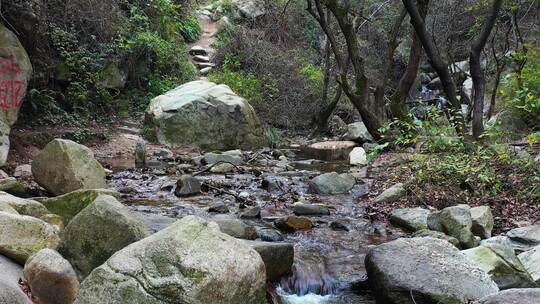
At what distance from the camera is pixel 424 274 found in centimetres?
371

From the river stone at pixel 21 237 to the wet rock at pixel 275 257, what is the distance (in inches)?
59.6

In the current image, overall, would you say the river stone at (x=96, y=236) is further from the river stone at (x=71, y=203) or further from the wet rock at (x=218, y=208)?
the wet rock at (x=218, y=208)

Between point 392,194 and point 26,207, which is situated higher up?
point 26,207

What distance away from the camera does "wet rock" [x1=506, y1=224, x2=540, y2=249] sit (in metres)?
4.89

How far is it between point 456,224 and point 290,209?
212 cm

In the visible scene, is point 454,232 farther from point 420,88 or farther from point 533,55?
point 420,88

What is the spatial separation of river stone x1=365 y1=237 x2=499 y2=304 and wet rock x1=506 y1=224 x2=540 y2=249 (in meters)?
1.43

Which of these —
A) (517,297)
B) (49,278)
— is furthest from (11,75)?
(517,297)

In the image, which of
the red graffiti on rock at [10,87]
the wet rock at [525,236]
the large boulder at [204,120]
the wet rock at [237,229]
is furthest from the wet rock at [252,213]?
the large boulder at [204,120]

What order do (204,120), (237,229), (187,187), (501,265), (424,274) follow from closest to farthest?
1. (424,274)
2. (501,265)
3. (237,229)
4. (187,187)
5. (204,120)

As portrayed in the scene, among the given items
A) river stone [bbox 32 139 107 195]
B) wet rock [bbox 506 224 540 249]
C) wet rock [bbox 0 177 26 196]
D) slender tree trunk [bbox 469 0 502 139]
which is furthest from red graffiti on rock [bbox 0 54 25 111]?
slender tree trunk [bbox 469 0 502 139]

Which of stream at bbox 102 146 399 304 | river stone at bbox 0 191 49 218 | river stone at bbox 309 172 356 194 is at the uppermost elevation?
river stone at bbox 0 191 49 218

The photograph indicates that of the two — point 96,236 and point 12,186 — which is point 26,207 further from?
point 12,186

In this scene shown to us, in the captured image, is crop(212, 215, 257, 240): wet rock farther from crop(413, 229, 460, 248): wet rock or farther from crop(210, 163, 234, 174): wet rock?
crop(210, 163, 234, 174): wet rock
